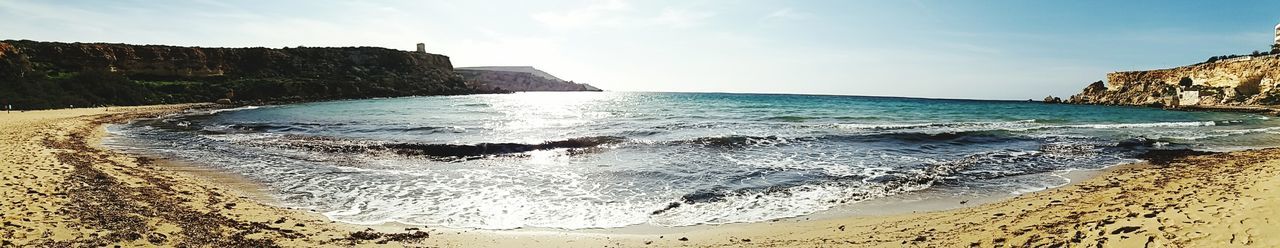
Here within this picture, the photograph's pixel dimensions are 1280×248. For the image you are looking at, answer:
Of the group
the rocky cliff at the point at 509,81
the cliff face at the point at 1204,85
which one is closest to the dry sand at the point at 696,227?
the cliff face at the point at 1204,85

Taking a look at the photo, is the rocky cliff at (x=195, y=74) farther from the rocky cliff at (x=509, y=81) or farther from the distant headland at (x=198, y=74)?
the rocky cliff at (x=509, y=81)

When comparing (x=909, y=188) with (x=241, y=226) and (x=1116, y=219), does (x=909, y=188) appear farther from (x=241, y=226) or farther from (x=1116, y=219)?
(x=241, y=226)

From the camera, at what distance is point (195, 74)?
68.2 metres

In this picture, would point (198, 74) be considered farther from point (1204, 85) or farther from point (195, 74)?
point (1204, 85)

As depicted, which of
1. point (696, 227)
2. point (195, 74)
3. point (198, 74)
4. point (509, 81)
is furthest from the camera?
point (509, 81)

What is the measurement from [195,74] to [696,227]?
265 feet

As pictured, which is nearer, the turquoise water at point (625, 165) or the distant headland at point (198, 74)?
the turquoise water at point (625, 165)

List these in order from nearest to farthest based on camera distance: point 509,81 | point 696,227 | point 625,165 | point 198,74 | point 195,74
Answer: point 696,227, point 625,165, point 195,74, point 198,74, point 509,81

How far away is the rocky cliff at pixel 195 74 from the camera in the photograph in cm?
4940

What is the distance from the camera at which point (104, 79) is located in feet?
175

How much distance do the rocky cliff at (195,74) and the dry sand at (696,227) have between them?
46.6m

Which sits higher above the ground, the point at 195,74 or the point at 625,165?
the point at 195,74

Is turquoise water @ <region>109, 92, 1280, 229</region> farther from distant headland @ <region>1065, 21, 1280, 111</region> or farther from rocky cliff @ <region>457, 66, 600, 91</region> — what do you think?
rocky cliff @ <region>457, 66, 600, 91</region>

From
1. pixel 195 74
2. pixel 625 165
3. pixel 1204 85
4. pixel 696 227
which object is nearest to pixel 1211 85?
pixel 1204 85
